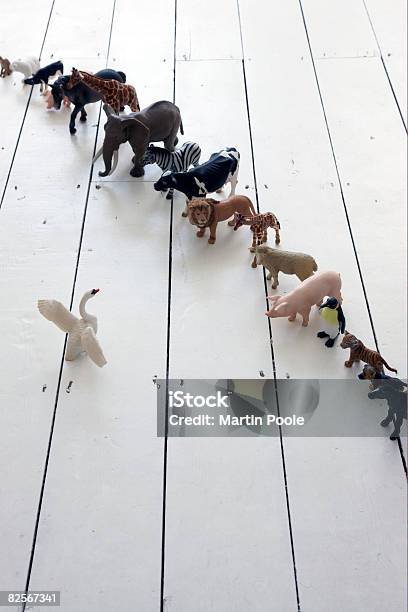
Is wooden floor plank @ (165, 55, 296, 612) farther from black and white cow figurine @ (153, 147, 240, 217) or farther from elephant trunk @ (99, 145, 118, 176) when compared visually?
elephant trunk @ (99, 145, 118, 176)

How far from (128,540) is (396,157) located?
1.15 m

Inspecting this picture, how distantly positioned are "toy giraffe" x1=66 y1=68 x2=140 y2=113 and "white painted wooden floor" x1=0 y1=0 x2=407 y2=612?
13cm

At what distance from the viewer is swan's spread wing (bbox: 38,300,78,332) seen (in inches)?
47.5

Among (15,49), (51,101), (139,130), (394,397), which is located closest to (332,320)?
(394,397)

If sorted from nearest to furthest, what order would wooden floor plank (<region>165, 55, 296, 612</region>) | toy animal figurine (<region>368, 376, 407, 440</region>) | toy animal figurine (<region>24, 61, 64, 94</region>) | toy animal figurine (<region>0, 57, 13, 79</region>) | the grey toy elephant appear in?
wooden floor plank (<region>165, 55, 296, 612</region>), toy animal figurine (<region>368, 376, 407, 440</region>), the grey toy elephant, toy animal figurine (<region>24, 61, 64, 94</region>), toy animal figurine (<region>0, 57, 13, 79</region>)

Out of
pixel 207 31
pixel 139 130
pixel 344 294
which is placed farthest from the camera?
pixel 207 31

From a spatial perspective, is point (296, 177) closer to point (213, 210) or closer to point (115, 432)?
point (213, 210)

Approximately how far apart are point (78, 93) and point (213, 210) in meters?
0.50

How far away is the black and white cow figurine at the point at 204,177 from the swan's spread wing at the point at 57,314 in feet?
1.30

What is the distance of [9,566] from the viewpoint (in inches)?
41.3

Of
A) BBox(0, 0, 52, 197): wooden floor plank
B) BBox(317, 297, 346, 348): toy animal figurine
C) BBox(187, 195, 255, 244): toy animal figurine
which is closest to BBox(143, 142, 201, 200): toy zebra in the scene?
BBox(187, 195, 255, 244): toy animal figurine

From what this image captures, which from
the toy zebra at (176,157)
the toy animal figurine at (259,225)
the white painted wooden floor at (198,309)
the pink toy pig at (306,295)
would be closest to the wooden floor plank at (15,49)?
the white painted wooden floor at (198,309)

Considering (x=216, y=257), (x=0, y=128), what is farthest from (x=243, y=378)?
(x=0, y=128)

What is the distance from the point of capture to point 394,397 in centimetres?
115
